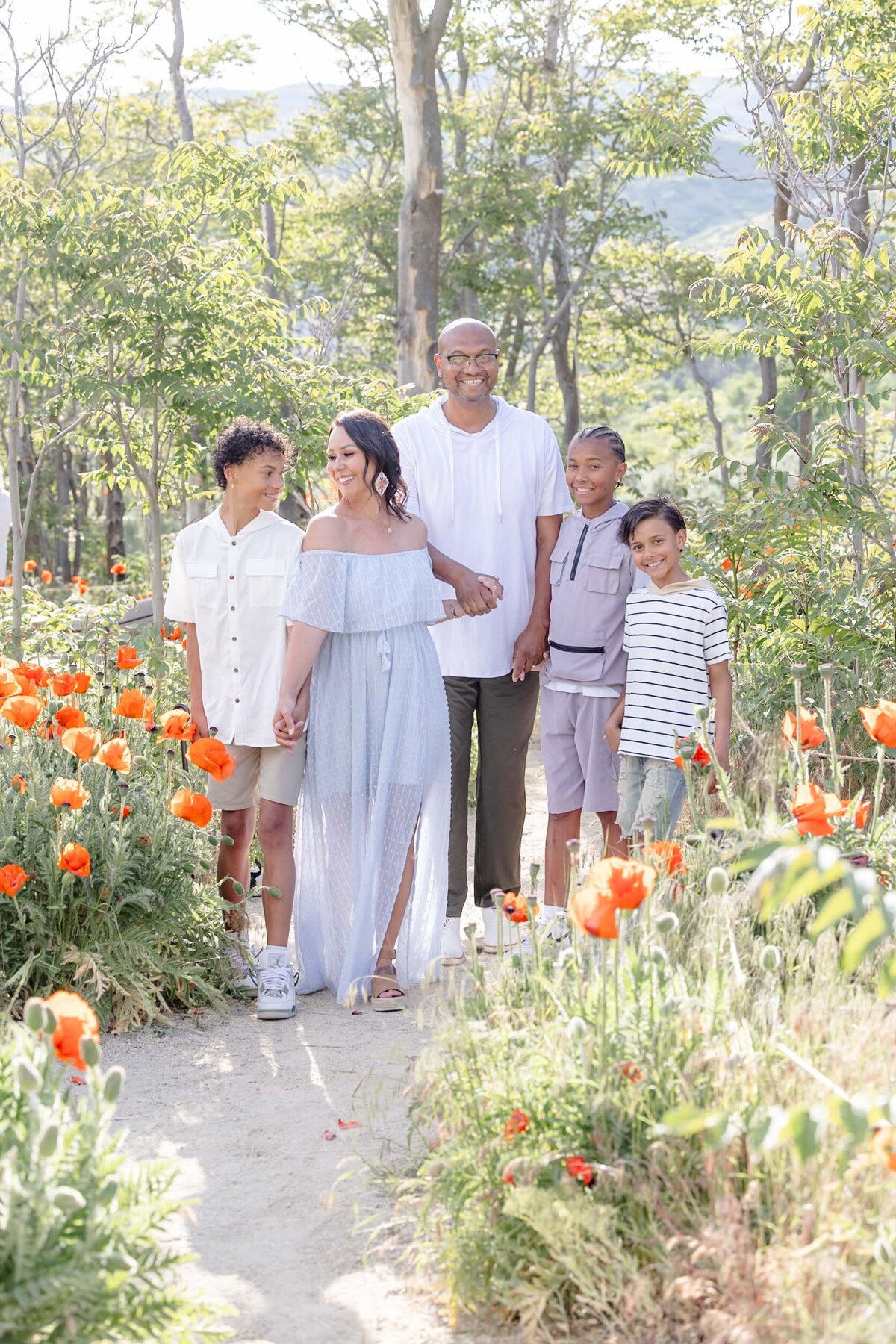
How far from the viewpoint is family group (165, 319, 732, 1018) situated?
4.42 m

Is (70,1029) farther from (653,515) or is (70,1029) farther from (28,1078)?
(653,515)

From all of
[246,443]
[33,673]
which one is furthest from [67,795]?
[246,443]

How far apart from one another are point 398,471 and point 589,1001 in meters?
2.15

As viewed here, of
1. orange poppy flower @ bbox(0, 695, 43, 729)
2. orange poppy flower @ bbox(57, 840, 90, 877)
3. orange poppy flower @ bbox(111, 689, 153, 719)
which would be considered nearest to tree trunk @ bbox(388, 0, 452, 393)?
orange poppy flower @ bbox(111, 689, 153, 719)

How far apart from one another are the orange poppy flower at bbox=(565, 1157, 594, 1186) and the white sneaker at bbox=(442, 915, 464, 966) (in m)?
2.43

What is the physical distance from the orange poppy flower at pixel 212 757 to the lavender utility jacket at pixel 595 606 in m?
1.30

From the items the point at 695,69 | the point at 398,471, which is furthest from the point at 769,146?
the point at 695,69

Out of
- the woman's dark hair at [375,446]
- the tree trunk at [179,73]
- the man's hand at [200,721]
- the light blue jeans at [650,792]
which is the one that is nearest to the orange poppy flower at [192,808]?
Result: the man's hand at [200,721]

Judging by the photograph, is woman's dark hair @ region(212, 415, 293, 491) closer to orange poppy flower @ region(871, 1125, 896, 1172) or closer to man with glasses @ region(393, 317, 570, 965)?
man with glasses @ region(393, 317, 570, 965)

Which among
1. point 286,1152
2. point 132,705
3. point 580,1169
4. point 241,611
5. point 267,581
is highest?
point 267,581

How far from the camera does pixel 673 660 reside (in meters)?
4.46

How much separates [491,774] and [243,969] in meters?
1.13

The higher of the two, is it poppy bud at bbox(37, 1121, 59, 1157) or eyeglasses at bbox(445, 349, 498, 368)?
eyeglasses at bbox(445, 349, 498, 368)

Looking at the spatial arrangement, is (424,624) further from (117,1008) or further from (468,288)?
(468,288)
